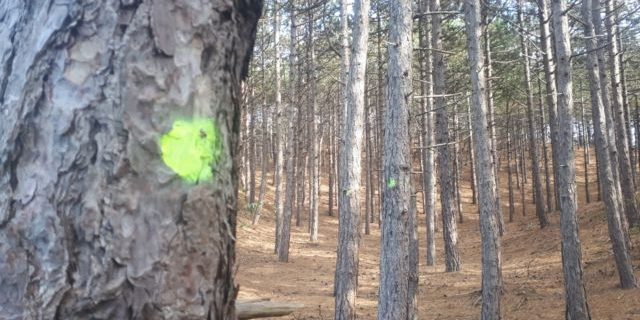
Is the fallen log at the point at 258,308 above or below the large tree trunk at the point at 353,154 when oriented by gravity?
below

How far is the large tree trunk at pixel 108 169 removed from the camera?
3.38 ft

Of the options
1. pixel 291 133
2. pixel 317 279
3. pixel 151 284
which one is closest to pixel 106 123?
pixel 151 284

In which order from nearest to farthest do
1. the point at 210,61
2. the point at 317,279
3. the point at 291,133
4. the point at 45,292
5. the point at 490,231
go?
the point at 45,292 < the point at 210,61 < the point at 490,231 < the point at 317,279 < the point at 291,133

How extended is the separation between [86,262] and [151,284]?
14 centimetres

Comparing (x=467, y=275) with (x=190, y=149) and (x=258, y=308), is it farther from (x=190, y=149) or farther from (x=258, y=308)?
(x=190, y=149)

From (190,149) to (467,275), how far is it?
14209mm

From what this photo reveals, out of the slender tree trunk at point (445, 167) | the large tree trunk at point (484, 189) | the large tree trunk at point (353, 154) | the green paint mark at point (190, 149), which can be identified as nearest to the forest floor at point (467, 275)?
the slender tree trunk at point (445, 167)

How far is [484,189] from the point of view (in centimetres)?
927

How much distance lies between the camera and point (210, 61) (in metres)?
1.19

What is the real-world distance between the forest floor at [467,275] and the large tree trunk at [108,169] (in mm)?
9387

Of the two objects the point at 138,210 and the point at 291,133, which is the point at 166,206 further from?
the point at 291,133

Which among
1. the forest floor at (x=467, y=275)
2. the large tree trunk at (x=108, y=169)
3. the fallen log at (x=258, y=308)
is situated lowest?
the forest floor at (x=467, y=275)

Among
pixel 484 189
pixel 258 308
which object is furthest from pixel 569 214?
pixel 258 308

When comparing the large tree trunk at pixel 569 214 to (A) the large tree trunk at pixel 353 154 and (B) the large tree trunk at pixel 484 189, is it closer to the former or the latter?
(B) the large tree trunk at pixel 484 189
